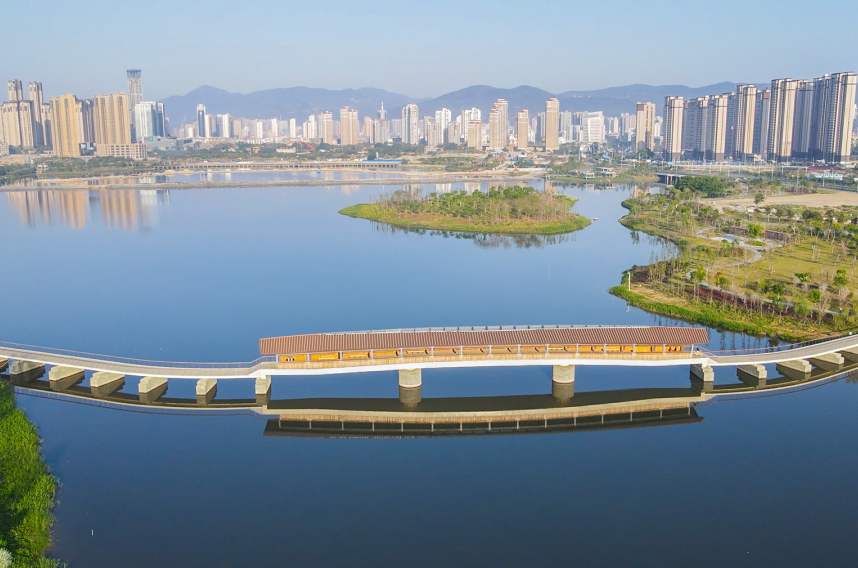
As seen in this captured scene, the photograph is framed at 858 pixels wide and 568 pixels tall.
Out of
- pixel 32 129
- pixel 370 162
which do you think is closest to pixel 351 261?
pixel 370 162

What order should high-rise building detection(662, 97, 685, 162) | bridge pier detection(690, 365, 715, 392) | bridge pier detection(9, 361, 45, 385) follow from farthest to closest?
high-rise building detection(662, 97, 685, 162) < bridge pier detection(9, 361, 45, 385) < bridge pier detection(690, 365, 715, 392)

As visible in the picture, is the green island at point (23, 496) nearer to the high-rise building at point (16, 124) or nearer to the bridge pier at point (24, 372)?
the bridge pier at point (24, 372)

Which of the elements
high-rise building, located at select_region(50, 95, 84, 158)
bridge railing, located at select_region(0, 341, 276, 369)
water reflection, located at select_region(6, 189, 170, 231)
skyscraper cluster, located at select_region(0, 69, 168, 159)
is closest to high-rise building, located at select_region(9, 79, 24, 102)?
skyscraper cluster, located at select_region(0, 69, 168, 159)

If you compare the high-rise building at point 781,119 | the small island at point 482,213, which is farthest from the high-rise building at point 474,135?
the small island at point 482,213

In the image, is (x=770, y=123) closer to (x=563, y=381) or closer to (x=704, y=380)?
(x=704, y=380)

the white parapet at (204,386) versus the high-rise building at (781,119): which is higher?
the high-rise building at (781,119)

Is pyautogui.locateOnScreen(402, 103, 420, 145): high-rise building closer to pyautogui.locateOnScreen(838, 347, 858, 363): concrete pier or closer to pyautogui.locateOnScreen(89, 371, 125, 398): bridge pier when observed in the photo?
pyautogui.locateOnScreen(838, 347, 858, 363): concrete pier

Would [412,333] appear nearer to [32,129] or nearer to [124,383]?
[124,383]

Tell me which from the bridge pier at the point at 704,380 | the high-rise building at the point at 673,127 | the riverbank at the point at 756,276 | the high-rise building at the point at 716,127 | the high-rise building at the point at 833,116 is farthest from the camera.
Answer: the high-rise building at the point at 673,127
